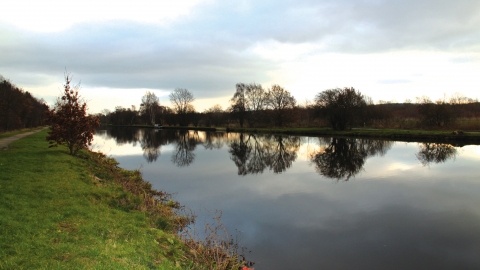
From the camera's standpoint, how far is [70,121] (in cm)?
1423

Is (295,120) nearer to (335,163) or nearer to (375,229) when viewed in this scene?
(335,163)

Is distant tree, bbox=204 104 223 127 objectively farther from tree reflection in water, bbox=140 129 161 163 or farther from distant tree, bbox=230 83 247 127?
tree reflection in water, bbox=140 129 161 163

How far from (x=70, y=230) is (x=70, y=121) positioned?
10.8 meters

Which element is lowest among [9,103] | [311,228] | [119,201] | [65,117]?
[311,228]

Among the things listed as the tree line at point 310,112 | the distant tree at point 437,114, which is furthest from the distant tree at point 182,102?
the distant tree at point 437,114

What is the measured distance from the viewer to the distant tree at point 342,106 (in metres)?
41.2

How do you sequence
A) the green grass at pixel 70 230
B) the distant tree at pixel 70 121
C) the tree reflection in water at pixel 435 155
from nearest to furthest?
the green grass at pixel 70 230
the distant tree at pixel 70 121
the tree reflection in water at pixel 435 155

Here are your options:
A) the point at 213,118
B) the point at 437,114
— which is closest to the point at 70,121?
the point at 437,114

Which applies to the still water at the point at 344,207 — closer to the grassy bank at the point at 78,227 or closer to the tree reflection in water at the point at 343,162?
the tree reflection in water at the point at 343,162

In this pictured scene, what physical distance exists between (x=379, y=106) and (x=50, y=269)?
56.0 m

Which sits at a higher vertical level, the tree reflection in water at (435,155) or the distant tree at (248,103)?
the distant tree at (248,103)

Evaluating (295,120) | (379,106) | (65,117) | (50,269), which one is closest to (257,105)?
(295,120)

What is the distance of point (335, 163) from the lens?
19.0 metres

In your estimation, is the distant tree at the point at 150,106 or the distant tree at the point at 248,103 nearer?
the distant tree at the point at 248,103
